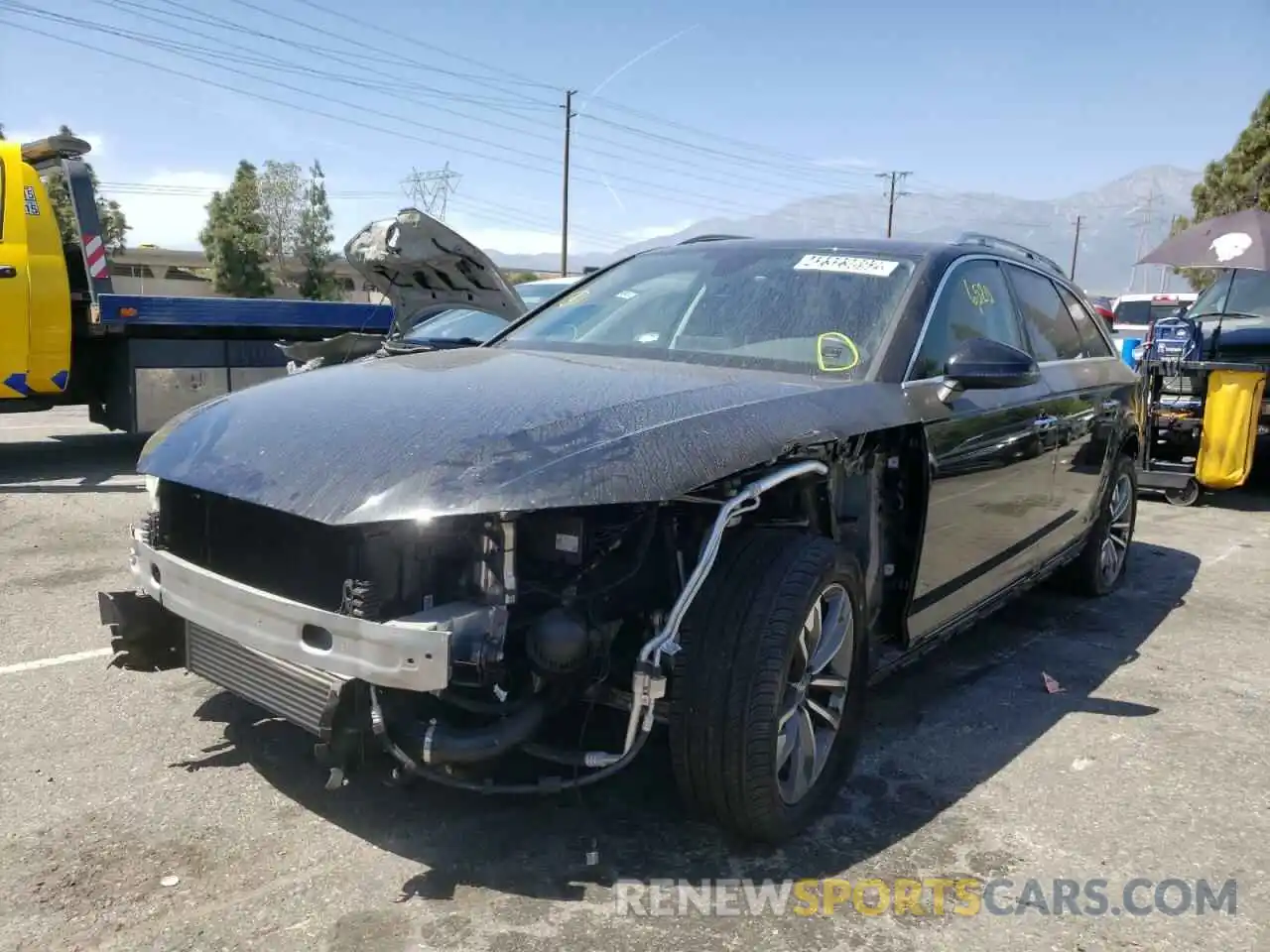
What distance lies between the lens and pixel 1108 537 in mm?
5492

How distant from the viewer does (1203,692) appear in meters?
4.18

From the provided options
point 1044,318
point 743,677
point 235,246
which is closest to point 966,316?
point 1044,318

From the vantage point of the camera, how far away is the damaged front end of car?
2369 mm

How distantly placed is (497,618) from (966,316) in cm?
228

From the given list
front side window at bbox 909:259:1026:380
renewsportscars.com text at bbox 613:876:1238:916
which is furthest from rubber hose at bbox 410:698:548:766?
front side window at bbox 909:259:1026:380

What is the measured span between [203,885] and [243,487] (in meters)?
0.97

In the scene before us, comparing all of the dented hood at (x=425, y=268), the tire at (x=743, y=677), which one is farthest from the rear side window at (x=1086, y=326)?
the dented hood at (x=425, y=268)

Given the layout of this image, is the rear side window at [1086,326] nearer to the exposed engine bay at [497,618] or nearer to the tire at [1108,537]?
the tire at [1108,537]

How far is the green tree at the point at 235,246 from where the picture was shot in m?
52.6

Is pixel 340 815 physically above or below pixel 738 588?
below

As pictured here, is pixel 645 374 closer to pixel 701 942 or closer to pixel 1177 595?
pixel 701 942

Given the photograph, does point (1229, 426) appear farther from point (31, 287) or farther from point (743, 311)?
point (31, 287)

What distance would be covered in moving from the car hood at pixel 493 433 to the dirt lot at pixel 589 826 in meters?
0.94

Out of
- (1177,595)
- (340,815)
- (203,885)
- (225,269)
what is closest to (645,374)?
(340,815)
